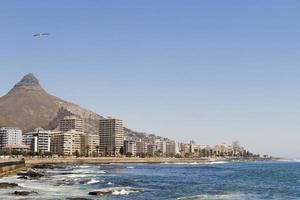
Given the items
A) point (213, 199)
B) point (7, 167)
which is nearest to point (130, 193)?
point (213, 199)

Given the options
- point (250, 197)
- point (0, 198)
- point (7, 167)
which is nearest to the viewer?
point (0, 198)

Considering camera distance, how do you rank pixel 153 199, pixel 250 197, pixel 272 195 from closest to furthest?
pixel 153 199, pixel 250 197, pixel 272 195

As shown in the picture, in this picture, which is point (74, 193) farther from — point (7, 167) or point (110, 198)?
point (7, 167)

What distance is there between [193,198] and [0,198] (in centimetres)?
1835

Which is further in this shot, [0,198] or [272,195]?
[272,195]

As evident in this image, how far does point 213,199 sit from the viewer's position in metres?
51.4

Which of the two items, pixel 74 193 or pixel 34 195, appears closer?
pixel 34 195

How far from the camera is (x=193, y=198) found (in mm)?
52500

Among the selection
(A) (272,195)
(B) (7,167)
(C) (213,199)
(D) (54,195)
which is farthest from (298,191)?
(B) (7,167)

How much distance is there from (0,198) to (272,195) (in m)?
29.9

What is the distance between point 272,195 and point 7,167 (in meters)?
51.6

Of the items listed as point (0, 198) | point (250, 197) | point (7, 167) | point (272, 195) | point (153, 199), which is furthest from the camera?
point (7, 167)

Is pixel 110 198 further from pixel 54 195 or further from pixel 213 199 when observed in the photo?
pixel 213 199

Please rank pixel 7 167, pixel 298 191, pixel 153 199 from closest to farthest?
pixel 153 199 → pixel 298 191 → pixel 7 167
